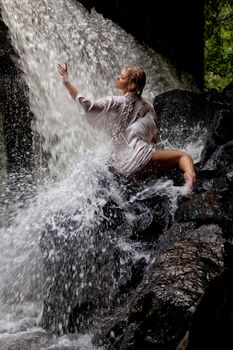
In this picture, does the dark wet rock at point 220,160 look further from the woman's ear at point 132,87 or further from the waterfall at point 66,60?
the waterfall at point 66,60

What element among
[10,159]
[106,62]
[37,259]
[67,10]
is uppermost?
[67,10]

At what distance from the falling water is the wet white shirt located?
0.44 meters

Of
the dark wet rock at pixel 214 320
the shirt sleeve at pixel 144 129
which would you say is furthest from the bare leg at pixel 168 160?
the dark wet rock at pixel 214 320

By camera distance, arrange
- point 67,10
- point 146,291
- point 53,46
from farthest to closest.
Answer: point 67,10, point 53,46, point 146,291

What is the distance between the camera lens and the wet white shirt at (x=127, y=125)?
5.52m

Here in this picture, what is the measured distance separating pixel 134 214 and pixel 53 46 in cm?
568

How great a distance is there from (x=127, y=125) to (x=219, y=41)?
43.7ft

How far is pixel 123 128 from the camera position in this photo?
5633 mm

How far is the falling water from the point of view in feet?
18.0

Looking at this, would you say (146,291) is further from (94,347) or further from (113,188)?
(113,188)

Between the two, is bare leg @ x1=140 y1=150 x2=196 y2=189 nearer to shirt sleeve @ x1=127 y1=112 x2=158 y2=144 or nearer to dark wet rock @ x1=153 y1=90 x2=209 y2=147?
shirt sleeve @ x1=127 y1=112 x2=158 y2=144

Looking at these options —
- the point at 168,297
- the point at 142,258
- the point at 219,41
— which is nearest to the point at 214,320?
the point at 168,297

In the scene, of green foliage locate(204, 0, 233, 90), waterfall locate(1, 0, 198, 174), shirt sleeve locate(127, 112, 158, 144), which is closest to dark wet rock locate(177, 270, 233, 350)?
shirt sleeve locate(127, 112, 158, 144)

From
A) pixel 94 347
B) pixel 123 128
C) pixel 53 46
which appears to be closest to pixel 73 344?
pixel 94 347
